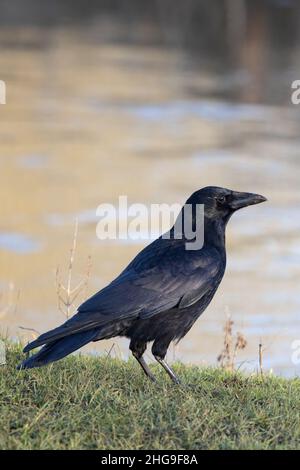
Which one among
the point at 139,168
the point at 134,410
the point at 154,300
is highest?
the point at 139,168

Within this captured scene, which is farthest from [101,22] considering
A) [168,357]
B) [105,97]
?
[168,357]

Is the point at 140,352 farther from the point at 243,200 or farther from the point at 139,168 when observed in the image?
the point at 139,168

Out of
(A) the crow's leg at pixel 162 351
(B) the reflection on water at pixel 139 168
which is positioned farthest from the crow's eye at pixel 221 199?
(B) the reflection on water at pixel 139 168

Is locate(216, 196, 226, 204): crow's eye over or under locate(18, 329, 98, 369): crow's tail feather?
over

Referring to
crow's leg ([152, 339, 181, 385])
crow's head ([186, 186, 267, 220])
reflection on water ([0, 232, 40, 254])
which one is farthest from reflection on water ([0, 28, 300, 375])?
crow's leg ([152, 339, 181, 385])

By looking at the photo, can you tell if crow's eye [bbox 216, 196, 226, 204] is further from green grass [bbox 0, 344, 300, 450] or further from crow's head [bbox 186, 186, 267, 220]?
green grass [bbox 0, 344, 300, 450]

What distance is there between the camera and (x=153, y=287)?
17.8ft

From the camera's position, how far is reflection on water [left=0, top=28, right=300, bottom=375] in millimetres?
9273

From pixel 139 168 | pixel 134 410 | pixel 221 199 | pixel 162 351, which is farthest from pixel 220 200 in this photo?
pixel 139 168

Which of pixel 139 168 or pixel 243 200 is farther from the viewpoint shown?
pixel 139 168

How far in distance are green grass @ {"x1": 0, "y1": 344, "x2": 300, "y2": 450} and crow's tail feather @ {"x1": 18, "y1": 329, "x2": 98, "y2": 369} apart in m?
0.16

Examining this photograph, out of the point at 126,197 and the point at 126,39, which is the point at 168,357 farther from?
the point at 126,39

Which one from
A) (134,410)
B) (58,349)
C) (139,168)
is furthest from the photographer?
(139,168)

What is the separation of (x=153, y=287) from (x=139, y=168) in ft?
28.0
